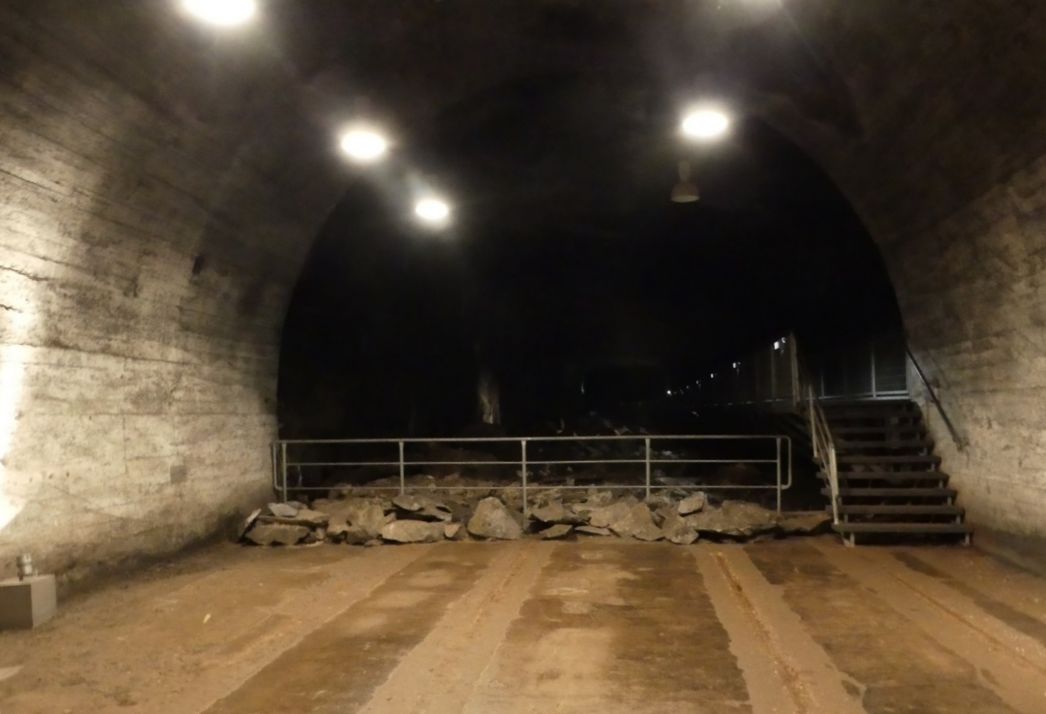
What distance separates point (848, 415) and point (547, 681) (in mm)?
7866

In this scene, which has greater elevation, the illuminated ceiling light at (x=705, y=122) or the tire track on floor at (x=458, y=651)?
the illuminated ceiling light at (x=705, y=122)

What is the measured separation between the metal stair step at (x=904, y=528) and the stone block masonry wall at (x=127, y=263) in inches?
307

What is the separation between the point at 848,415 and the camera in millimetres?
10812

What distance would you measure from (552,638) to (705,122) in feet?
19.5

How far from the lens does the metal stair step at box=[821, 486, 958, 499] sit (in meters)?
9.13

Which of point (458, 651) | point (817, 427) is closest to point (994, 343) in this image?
point (817, 427)

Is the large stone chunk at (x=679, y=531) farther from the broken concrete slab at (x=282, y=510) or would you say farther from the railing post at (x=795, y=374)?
the broken concrete slab at (x=282, y=510)

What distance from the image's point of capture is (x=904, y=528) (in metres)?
8.79

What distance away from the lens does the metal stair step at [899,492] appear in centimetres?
913

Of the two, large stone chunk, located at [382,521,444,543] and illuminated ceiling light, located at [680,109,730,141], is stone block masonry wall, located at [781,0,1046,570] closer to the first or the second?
illuminated ceiling light, located at [680,109,730,141]

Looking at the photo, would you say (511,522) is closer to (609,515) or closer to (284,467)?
(609,515)

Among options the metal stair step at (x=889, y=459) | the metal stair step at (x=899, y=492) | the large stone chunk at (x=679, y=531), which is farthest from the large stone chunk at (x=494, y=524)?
the metal stair step at (x=889, y=459)

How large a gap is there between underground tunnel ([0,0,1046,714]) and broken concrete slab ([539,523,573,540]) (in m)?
0.03

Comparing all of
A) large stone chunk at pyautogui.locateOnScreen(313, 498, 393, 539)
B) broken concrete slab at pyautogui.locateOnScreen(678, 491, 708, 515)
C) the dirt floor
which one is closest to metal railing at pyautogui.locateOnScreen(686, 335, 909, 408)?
broken concrete slab at pyautogui.locateOnScreen(678, 491, 708, 515)
